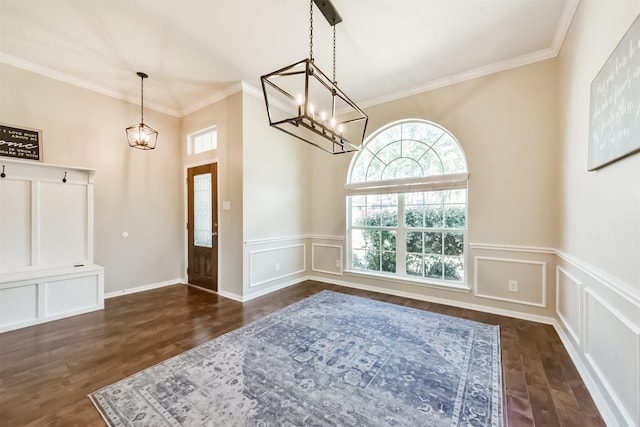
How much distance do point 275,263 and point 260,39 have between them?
3087 mm

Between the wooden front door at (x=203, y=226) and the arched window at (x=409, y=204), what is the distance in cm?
226

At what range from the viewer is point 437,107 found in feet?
12.0

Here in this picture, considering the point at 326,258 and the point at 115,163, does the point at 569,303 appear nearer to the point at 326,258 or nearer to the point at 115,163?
the point at 326,258

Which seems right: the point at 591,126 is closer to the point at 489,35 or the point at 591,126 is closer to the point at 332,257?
the point at 489,35

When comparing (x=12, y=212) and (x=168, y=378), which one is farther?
(x=12, y=212)

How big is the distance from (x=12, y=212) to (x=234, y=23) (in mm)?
3407

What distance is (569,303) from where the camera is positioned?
7.80ft

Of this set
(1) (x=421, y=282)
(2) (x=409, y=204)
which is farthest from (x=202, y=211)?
(1) (x=421, y=282)

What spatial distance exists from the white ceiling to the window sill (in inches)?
109

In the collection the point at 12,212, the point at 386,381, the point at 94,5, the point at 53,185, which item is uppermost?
the point at 94,5

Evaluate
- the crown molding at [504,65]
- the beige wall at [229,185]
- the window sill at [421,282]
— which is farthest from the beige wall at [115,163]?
the crown molding at [504,65]

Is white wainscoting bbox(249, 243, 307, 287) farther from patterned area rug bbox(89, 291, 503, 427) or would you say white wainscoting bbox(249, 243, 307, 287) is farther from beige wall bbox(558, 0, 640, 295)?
beige wall bbox(558, 0, 640, 295)

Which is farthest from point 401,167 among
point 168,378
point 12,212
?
point 12,212

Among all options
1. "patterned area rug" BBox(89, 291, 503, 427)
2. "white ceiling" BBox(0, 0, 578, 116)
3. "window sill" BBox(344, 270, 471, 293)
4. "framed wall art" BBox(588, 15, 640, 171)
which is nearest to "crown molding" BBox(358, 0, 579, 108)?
"white ceiling" BBox(0, 0, 578, 116)
